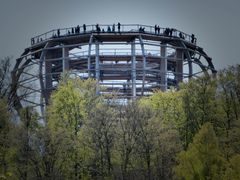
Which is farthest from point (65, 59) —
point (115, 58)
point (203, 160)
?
point (203, 160)

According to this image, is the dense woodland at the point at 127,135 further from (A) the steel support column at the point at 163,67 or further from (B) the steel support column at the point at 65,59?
(A) the steel support column at the point at 163,67

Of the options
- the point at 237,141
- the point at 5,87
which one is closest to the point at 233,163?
the point at 237,141

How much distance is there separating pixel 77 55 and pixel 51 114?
1639 centimetres

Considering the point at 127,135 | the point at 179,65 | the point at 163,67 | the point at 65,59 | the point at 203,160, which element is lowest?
the point at 203,160

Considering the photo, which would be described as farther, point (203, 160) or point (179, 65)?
point (179, 65)

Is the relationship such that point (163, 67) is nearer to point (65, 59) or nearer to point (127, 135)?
point (65, 59)

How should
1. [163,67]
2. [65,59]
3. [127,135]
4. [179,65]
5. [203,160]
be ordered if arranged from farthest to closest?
[179,65] → [163,67] → [65,59] → [127,135] → [203,160]

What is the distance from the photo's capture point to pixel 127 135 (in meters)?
39.5

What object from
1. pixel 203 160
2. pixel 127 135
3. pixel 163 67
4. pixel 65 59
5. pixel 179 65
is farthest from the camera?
pixel 179 65

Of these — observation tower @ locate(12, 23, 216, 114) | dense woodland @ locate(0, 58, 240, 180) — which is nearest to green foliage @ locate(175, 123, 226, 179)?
dense woodland @ locate(0, 58, 240, 180)

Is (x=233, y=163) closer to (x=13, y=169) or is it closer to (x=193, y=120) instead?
A: (x=193, y=120)

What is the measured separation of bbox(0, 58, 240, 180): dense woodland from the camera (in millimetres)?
35094

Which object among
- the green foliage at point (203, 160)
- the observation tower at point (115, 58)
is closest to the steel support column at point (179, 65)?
the observation tower at point (115, 58)

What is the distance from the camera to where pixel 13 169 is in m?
36.4
